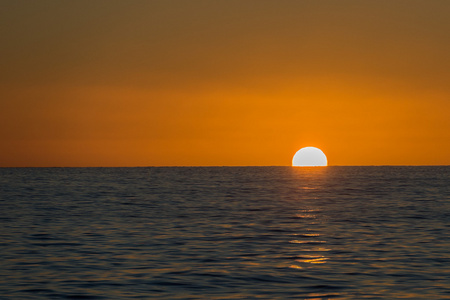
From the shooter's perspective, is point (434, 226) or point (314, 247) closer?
point (314, 247)

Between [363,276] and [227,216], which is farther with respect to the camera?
[227,216]

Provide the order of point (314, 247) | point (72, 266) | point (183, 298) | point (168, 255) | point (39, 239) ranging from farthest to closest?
point (39, 239) < point (314, 247) < point (168, 255) < point (72, 266) < point (183, 298)

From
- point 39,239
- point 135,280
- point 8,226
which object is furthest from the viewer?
point 8,226

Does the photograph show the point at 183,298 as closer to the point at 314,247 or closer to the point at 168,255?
the point at 168,255

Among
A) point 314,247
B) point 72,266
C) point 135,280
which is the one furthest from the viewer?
point 314,247

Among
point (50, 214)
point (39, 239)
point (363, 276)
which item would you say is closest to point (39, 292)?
point (363, 276)

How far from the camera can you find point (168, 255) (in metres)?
23.9

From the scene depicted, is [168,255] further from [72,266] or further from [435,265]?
[435,265]

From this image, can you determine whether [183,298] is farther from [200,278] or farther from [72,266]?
[72,266]

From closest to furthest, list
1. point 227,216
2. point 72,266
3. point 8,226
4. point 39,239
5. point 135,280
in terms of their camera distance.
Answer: point 135,280
point 72,266
point 39,239
point 8,226
point 227,216

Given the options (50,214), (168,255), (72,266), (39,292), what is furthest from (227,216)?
(39,292)

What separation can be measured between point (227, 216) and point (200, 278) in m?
20.7

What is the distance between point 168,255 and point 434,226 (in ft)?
52.2

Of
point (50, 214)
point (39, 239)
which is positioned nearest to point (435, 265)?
point (39, 239)
